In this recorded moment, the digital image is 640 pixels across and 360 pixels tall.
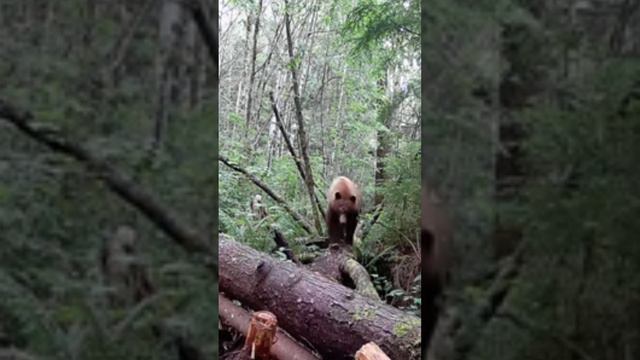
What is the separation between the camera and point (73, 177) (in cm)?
101

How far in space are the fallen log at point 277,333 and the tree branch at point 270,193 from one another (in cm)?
93

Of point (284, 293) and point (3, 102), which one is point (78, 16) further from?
point (284, 293)

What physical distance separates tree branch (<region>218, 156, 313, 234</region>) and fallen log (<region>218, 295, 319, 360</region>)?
0.93 m

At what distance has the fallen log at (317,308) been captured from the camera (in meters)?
1.85

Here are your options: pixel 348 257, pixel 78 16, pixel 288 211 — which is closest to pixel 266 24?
pixel 288 211

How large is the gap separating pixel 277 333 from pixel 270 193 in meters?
1.25

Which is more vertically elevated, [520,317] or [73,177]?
[73,177]

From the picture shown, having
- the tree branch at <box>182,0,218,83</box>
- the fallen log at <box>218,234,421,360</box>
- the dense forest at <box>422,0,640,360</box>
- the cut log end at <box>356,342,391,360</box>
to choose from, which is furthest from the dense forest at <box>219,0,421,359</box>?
the tree branch at <box>182,0,218,83</box>

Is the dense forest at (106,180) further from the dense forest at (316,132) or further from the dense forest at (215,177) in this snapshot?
the dense forest at (316,132)

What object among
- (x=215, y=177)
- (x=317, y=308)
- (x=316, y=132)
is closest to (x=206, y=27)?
(x=215, y=177)

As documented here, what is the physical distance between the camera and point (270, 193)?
3.22 m

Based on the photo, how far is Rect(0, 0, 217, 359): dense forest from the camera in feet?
3.31

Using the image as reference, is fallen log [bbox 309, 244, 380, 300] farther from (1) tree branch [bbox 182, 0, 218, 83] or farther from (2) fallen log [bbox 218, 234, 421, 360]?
(1) tree branch [bbox 182, 0, 218, 83]

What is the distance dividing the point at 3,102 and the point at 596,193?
104cm
